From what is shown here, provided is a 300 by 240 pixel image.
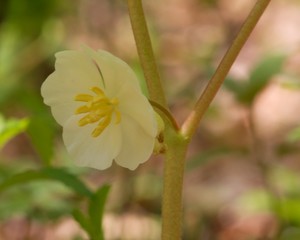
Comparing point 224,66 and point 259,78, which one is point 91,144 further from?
point 259,78

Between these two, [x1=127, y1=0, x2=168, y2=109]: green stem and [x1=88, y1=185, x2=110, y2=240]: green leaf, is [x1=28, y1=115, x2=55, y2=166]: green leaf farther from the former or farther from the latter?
[x1=127, y1=0, x2=168, y2=109]: green stem

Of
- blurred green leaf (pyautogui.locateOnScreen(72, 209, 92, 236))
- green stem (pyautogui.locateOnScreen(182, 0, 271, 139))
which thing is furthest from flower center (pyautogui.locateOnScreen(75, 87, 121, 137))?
blurred green leaf (pyautogui.locateOnScreen(72, 209, 92, 236))

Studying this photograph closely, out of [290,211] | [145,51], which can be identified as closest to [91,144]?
[145,51]

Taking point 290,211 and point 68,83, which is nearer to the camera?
point 68,83

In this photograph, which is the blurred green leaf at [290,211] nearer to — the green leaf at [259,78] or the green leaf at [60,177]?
the green leaf at [259,78]

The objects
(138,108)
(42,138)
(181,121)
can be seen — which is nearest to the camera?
(138,108)

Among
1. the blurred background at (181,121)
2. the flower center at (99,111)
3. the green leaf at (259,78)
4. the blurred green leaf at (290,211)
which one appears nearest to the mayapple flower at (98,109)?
the flower center at (99,111)

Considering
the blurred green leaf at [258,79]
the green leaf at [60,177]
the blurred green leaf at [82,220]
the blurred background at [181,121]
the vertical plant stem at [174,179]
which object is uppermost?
the vertical plant stem at [174,179]
